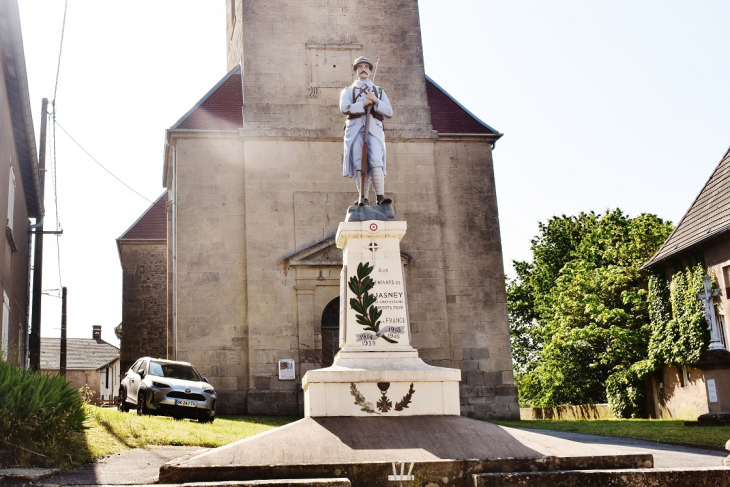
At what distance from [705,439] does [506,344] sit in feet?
30.9

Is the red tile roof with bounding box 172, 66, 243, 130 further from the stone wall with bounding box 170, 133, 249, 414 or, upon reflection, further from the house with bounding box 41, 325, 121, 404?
the house with bounding box 41, 325, 121, 404

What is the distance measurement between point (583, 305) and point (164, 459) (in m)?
24.3

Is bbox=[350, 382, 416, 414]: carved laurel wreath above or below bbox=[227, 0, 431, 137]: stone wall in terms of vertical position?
below

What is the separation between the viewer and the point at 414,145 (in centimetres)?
2273

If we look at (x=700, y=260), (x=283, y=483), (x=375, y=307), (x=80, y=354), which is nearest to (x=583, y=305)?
(x=700, y=260)

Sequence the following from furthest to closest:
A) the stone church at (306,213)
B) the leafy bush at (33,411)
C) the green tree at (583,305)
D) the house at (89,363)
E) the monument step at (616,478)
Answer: the house at (89,363) < the green tree at (583,305) < the stone church at (306,213) < the leafy bush at (33,411) < the monument step at (616,478)

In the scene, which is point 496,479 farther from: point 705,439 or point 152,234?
point 152,234

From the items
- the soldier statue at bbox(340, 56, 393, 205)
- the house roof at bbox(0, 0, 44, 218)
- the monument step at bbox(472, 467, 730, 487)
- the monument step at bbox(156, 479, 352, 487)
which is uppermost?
the house roof at bbox(0, 0, 44, 218)

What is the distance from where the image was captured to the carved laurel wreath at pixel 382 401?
28.3 feet

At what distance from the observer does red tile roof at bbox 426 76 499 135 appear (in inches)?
924

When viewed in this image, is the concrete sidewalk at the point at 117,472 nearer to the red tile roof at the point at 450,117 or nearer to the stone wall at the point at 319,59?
the stone wall at the point at 319,59

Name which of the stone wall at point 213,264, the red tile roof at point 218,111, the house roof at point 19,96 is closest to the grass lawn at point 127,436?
the house roof at point 19,96

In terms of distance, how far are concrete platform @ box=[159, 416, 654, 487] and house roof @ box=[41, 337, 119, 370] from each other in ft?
171

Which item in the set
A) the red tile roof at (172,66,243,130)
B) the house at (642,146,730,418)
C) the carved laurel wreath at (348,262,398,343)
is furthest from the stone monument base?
the red tile roof at (172,66,243,130)
